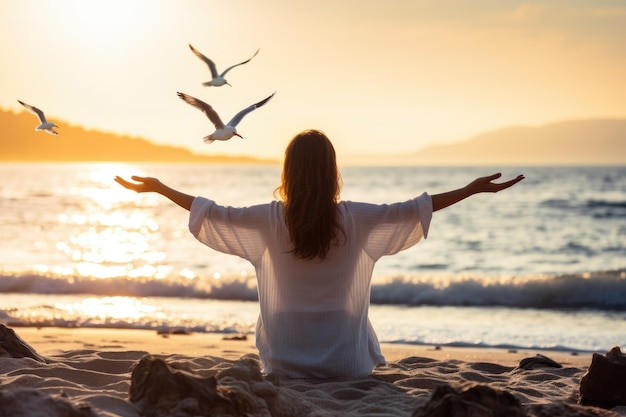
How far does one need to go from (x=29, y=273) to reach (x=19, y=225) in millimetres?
11037

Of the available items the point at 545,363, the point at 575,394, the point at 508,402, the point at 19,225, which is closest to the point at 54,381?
the point at 508,402

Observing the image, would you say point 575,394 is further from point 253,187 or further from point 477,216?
point 253,187

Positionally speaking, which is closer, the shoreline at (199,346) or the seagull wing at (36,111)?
the seagull wing at (36,111)

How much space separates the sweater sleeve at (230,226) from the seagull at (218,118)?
47cm

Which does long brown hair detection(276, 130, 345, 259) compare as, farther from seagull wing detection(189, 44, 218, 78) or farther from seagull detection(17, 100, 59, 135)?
seagull detection(17, 100, 59, 135)

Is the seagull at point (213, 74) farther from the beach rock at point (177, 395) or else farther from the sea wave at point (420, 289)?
the sea wave at point (420, 289)

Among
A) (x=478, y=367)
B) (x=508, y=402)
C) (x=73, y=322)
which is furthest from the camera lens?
(x=73, y=322)

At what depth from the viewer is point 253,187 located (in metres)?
47.8

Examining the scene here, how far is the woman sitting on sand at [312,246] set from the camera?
4867mm

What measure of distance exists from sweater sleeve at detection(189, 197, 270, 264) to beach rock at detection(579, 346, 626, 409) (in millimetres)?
2042

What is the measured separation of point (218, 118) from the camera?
5.35 metres

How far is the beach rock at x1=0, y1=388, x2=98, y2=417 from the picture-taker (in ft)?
11.6

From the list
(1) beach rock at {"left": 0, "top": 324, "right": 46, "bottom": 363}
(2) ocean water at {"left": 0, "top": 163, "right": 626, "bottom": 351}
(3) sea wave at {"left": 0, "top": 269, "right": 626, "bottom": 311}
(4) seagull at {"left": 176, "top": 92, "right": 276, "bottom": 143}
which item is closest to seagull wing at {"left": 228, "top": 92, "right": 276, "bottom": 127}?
(4) seagull at {"left": 176, "top": 92, "right": 276, "bottom": 143}

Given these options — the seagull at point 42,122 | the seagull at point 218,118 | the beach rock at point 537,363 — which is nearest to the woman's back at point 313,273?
the seagull at point 218,118
